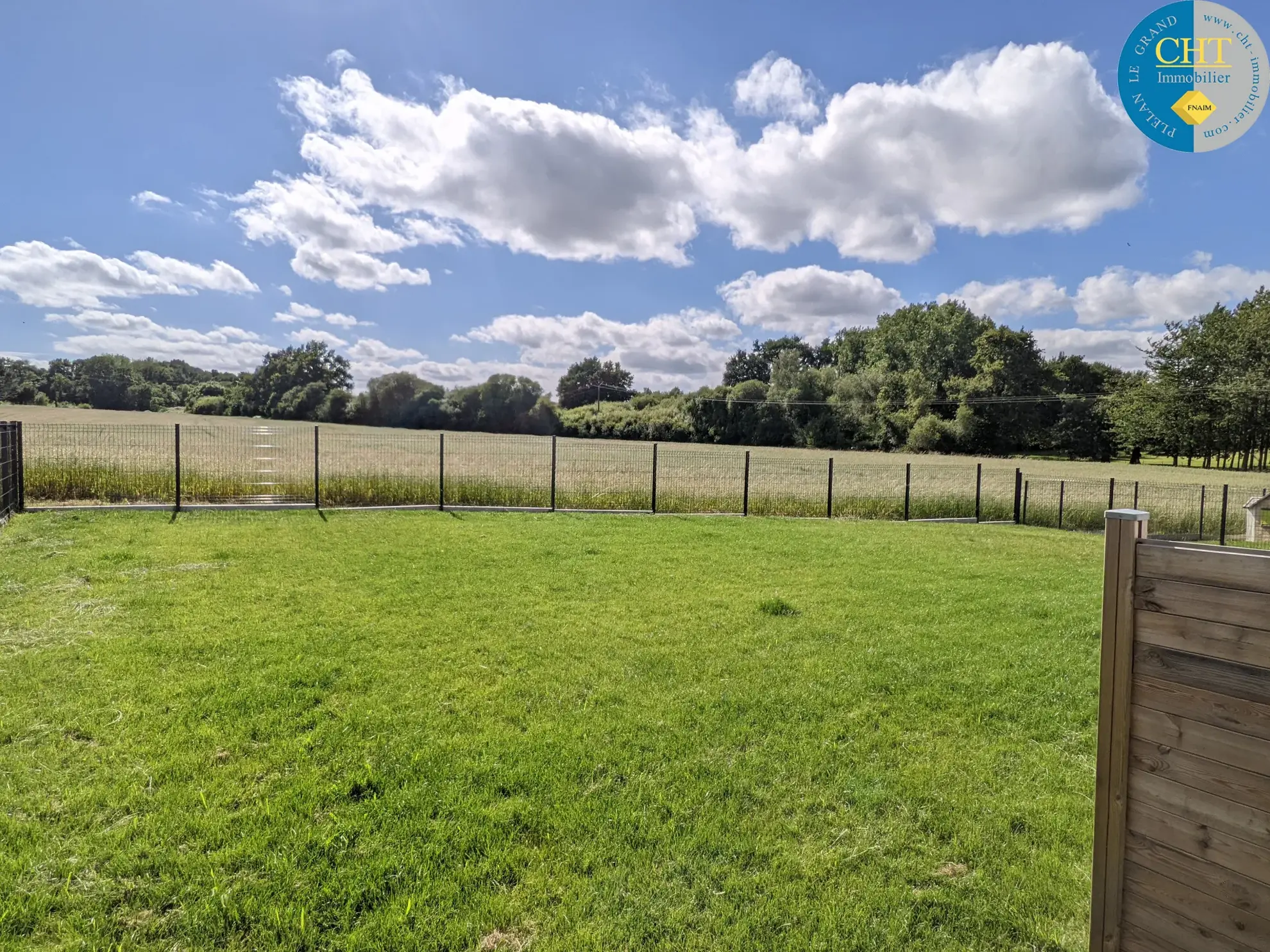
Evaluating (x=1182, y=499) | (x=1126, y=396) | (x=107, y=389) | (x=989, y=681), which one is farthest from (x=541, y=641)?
(x=107, y=389)

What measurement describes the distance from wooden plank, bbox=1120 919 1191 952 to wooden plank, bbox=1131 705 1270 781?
1.59 ft

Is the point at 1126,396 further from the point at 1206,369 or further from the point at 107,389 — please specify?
the point at 107,389

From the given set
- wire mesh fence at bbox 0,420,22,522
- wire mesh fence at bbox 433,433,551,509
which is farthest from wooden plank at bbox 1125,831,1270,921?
Answer: wire mesh fence at bbox 0,420,22,522

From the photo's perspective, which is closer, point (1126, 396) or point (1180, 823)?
point (1180, 823)

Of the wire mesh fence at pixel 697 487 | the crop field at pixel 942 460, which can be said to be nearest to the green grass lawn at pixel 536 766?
the wire mesh fence at pixel 697 487

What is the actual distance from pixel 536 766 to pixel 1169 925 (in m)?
2.50

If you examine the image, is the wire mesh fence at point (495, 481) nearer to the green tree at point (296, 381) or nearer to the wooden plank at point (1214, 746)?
the wooden plank at point (1214, 746)

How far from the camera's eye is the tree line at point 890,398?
38.0 meters

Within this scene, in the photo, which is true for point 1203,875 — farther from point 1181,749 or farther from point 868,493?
point 868,493

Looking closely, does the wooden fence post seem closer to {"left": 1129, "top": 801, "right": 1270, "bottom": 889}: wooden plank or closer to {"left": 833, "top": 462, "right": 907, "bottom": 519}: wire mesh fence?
{"left": 1129, "top": 801, "right": 1270, "bottom": 889}: wooden plank

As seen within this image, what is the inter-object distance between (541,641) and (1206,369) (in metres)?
49.0

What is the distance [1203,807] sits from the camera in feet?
5.50

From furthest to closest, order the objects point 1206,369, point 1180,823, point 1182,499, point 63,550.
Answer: point 1206,369
point 1182,499
point 63,550
point 1180,823

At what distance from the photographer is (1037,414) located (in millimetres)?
48969
